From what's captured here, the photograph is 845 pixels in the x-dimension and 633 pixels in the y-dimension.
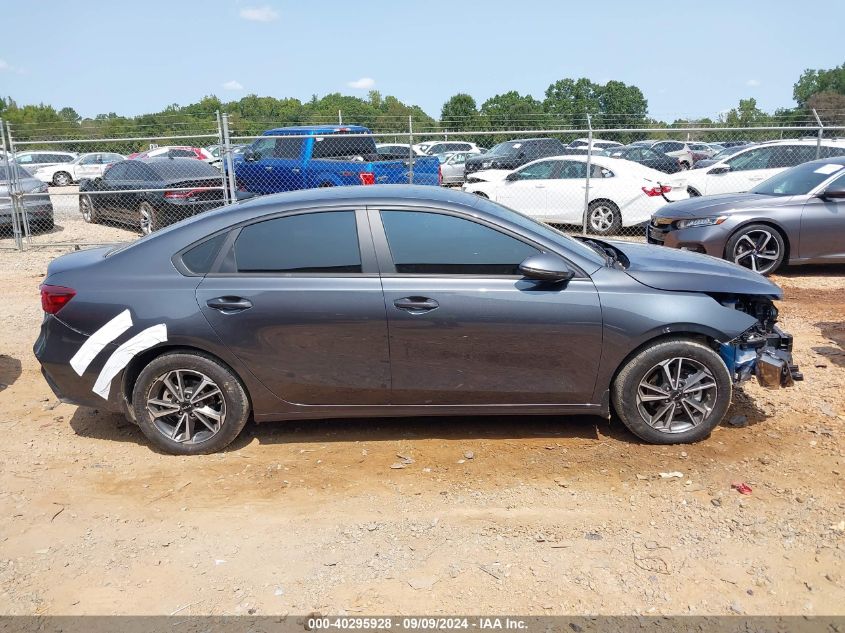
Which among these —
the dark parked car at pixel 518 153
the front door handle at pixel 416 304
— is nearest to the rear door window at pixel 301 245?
the front door handle at pixel 416 304

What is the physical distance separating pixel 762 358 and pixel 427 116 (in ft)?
Result: 116

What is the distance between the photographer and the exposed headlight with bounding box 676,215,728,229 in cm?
856

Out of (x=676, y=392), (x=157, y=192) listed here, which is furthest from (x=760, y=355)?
(x=157, y=192)

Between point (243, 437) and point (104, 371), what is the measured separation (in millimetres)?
982

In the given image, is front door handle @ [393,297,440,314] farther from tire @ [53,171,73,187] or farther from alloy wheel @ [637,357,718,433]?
tire @ [53,171,73,187]

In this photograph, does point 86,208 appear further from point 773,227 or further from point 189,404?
point 773,227

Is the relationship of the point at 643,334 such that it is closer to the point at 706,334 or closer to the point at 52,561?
the point at 706,334

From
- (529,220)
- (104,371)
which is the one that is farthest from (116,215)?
(529,220)

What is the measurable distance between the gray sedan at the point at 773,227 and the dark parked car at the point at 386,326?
177 inches

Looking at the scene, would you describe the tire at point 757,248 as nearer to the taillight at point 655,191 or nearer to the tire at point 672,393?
the taillight at point 655,191

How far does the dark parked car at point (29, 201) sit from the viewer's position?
1285cm

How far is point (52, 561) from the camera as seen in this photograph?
3.42 metres

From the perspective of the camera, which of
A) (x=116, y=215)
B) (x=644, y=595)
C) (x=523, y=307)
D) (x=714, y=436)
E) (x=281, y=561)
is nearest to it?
(x=644, y=595)

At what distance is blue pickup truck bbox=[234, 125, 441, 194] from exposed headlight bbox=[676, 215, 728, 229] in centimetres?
507
